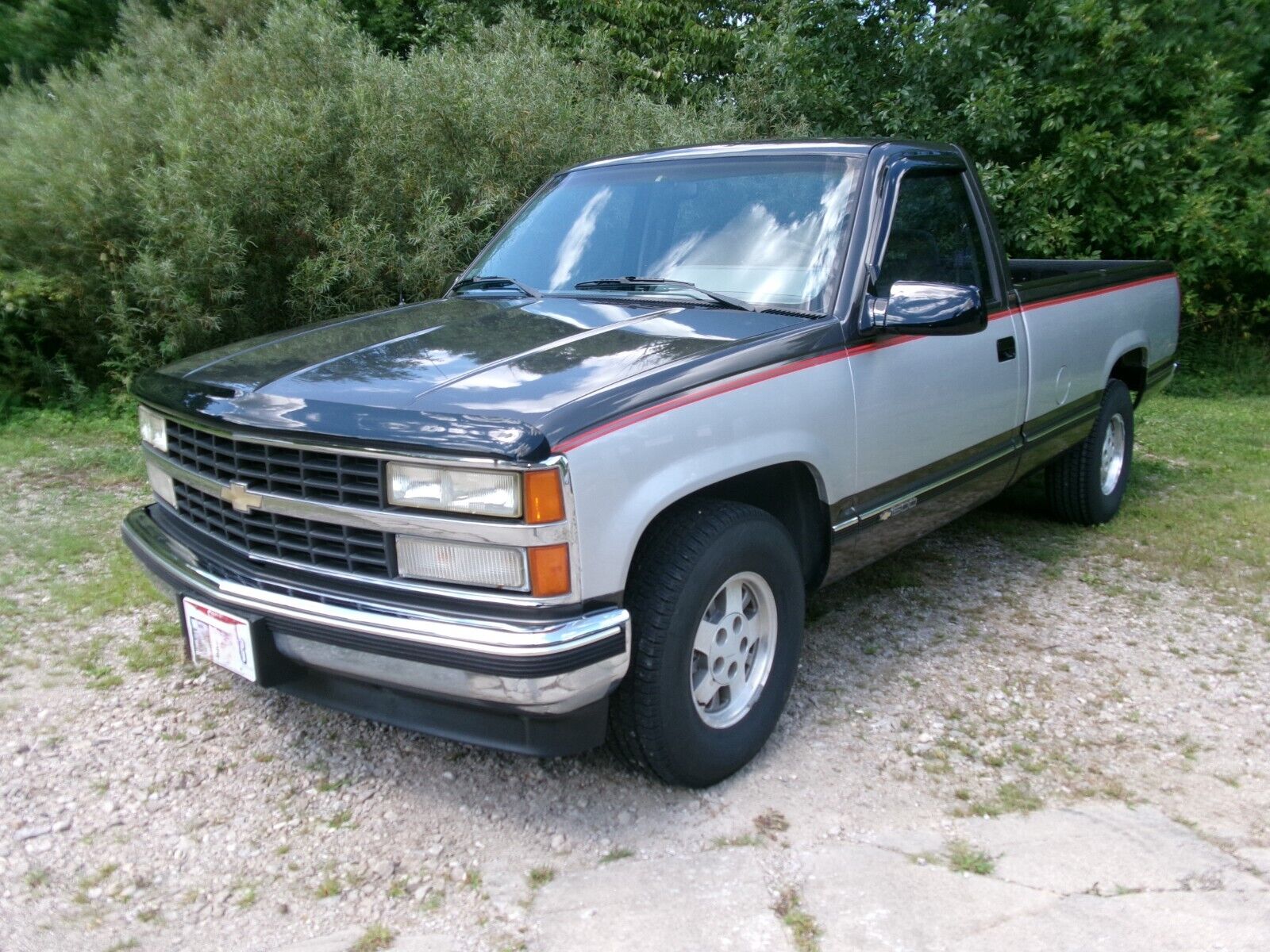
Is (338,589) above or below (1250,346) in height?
above

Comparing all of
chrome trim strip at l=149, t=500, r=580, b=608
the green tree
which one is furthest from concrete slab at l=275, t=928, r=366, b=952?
the green tree

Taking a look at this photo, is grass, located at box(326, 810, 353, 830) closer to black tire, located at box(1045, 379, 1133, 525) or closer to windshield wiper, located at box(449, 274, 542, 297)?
windshield wiper, located at box(449, 274, 542, 297)

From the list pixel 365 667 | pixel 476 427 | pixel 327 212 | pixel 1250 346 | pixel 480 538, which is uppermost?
pixel 327 212

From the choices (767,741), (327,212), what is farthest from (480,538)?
(327,212)

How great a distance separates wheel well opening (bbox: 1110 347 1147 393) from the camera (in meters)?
6.00

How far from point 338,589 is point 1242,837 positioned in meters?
2.55

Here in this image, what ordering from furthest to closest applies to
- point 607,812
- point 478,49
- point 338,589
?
point 478,49
point 607,812
point 338,589

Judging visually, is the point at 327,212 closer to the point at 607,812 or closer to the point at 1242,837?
the point at 607,812

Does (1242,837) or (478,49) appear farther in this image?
(478,49)

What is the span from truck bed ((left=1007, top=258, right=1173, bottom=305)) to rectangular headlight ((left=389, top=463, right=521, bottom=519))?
9.78 ft

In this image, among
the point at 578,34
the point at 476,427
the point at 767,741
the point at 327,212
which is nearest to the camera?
the point at 476,427

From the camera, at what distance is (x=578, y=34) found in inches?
528

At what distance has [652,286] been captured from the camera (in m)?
3.83

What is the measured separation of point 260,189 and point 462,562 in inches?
232
